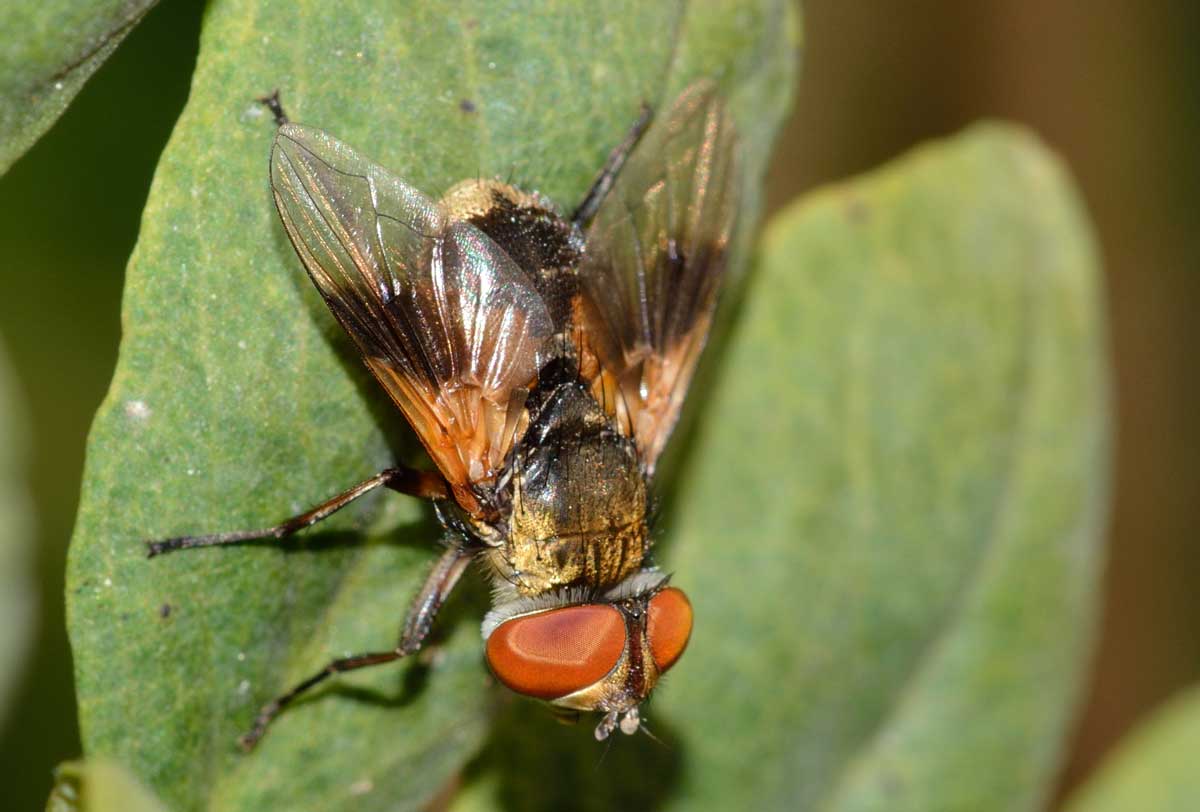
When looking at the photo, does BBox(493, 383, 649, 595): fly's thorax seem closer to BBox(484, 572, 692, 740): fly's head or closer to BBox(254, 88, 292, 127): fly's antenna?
BBox(484, 572, 692, 740): fly's head

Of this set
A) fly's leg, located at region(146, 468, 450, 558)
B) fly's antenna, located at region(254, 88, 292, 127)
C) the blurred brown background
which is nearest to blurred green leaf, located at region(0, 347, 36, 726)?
fly's leg, located at region(146, 468, 450, 558)

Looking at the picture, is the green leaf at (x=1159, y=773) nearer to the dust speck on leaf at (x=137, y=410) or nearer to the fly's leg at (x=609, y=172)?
the fly's leg at (x=609, y=172)

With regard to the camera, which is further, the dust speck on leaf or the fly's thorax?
the fly's thorax

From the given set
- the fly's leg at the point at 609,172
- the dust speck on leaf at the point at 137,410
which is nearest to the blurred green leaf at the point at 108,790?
the dust speck on leaf at the point at 137,410

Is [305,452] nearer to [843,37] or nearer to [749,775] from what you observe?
[749,775]

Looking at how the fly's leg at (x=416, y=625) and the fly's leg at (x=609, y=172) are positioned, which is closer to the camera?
the fly's leg at (x=416, y=625)
